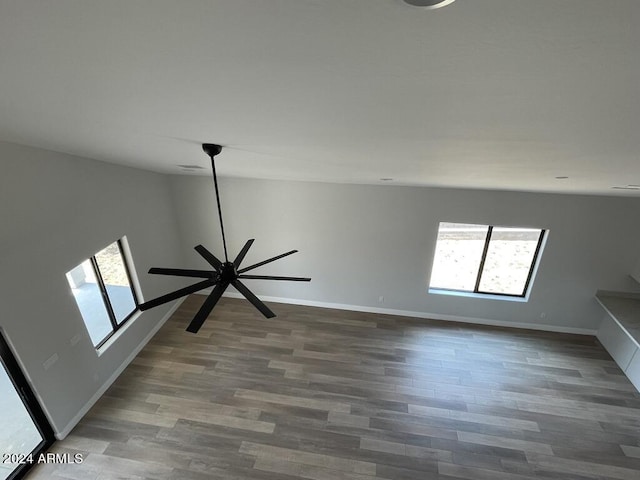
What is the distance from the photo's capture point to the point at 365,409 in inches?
151

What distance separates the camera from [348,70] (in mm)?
749

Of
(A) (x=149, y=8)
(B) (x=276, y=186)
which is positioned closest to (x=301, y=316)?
(B) (x=276, y=186)

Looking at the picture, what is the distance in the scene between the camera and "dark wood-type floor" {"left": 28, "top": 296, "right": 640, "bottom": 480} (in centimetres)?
325

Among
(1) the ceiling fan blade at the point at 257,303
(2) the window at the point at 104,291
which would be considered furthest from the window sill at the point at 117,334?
(1) the ceiling fan blade at the point at 257,303

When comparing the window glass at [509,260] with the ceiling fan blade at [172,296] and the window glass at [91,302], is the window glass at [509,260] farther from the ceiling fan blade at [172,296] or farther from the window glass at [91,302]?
the window glass at [91,302]

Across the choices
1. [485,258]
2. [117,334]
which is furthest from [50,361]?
[485,258]

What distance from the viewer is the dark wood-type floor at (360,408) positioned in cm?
325

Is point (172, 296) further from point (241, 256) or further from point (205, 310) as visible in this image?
point (241, 256)

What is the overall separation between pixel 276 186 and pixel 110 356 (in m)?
3.46

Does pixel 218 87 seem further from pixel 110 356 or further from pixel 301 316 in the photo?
pixel 301 316

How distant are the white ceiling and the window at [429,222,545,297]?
3.61 meters

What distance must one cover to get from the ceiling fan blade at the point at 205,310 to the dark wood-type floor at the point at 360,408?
91.1 inches

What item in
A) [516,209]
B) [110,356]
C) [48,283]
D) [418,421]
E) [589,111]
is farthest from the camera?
[516,209]

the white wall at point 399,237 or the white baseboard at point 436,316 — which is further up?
the white wall at point 399,237
